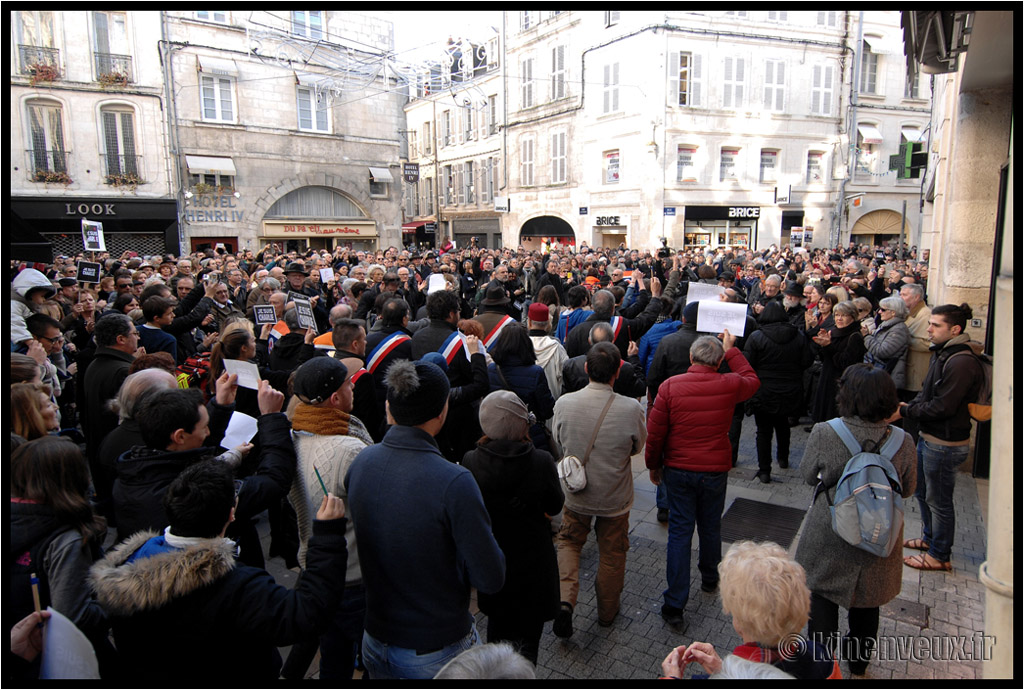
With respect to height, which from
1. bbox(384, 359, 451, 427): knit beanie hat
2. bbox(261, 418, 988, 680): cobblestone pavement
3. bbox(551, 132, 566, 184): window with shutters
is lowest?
bbox(261, 418, 988, 680): cobblestone pavement

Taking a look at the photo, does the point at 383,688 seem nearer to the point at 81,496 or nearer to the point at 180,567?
the point at 180,567

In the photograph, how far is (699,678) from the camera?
6.68 feet

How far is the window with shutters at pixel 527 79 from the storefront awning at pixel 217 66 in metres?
12.9

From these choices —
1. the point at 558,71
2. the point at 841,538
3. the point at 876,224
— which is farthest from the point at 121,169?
the point at 876,224

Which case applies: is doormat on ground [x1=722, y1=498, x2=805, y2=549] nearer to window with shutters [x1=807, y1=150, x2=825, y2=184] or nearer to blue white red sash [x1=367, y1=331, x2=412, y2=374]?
blue white red sash [x1=367, y1=331, x2=412, y2=374]

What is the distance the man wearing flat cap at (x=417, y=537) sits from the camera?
232cm

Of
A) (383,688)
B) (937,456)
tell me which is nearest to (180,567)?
(383,688)

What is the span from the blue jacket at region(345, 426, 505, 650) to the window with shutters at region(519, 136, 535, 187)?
28969 millimetres

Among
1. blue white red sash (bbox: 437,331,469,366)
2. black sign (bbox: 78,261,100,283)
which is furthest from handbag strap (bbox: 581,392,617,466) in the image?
black sign (bbox: 78,261,100,283)

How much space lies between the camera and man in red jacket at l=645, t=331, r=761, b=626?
3.88 m

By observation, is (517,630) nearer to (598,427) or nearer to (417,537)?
(417,537)

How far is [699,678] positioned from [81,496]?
2411mm

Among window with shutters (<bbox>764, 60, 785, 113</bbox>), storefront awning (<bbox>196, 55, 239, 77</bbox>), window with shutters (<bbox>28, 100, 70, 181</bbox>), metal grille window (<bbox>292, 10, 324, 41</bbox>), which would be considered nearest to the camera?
window with shutters (<bbox>28, 100, 70, 181</bbox>)

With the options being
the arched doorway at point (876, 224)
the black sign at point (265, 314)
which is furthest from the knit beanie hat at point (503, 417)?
the arched doorway at point (876, 224)
